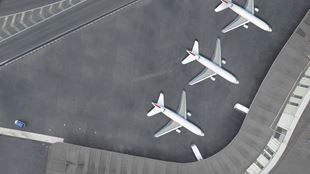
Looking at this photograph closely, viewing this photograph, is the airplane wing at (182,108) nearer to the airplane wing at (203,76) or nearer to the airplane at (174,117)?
the airplane at (174,117)

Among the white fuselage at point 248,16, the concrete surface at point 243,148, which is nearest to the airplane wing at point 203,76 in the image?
the concrete surface at point 243,148

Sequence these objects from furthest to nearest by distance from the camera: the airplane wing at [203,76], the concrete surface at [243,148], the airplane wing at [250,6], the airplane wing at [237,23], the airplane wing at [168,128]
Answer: the airplane wing at [237,23] → the airplane wing at [250,6] → the airplane wing at [203,76] → the airplane wing at [168,128] → the concrete surface at [243,148]

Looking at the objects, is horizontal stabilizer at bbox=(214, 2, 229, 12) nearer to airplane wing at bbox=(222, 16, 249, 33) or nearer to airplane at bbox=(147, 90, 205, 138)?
airplane wing at bbox=(222, 16, 249, 33)

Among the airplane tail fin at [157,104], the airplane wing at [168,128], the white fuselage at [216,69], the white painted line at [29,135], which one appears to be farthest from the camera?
the airplane wing at [168,128]

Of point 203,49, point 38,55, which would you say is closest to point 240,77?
point 203,49

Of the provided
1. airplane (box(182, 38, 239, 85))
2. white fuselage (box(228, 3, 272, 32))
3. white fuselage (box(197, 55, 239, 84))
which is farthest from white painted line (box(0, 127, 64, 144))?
white fuselage (box(228, 3, 272, 32))

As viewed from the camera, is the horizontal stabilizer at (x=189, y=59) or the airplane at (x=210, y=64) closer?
the airplane at (x=210, y=64)

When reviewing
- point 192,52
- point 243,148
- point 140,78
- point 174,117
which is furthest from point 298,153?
point 140,78

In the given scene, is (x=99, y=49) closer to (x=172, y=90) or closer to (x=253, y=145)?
(x=172, y=90)

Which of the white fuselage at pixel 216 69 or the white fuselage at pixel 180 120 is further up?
the white fuselage at pixel 216 69
